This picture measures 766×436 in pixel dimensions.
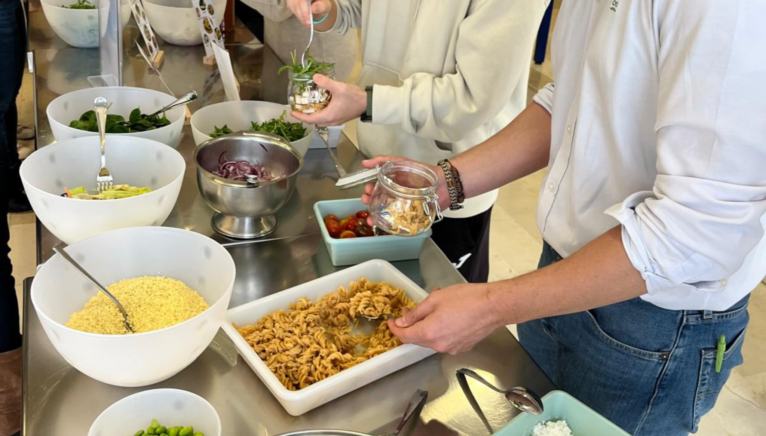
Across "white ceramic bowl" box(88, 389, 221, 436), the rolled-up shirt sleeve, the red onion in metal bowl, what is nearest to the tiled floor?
the red onion in metal bowl

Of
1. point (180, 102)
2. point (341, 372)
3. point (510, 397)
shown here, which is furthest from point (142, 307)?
point (180, 102)

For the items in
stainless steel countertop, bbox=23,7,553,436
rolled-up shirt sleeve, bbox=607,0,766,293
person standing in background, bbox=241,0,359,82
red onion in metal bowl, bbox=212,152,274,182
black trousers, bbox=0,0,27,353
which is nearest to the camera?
rolled-up shirt sleeve, bbox=607,0,766,293

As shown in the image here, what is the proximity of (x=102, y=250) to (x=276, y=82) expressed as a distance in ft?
4.13

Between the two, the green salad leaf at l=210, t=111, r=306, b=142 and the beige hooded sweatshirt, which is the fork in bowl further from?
the beige hooded sweatshirt

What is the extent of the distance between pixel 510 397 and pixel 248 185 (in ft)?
2.21

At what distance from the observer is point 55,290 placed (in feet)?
3.60

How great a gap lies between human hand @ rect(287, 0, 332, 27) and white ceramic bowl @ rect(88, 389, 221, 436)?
118 centimetres

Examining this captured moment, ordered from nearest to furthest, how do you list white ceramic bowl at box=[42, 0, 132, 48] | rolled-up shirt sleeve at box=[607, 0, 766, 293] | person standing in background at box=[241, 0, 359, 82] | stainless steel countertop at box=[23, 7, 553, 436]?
1. rolled-up shirt sleeve at box=[607, 0, 766, 293]
2. stainless steel countertop at box=[23, 7, 553, 436]
3. white ceramic bowl at box=[42, 0, 132, 48]
4. person standing in background at box=[241, 0, 359, 82]

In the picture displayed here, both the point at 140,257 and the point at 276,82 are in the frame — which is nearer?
the point at 140,257

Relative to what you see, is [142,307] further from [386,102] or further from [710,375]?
[710,375]

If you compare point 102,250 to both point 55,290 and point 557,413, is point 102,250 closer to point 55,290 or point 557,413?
point 55,290

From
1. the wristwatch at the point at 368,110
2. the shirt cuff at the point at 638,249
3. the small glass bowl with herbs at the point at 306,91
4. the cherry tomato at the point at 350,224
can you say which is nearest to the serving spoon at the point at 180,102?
the small glass bowl with herbs at the point at 306,91

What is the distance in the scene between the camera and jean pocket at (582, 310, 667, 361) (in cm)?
116

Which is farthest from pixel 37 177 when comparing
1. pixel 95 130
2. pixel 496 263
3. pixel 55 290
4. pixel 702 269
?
pixel 496 263
